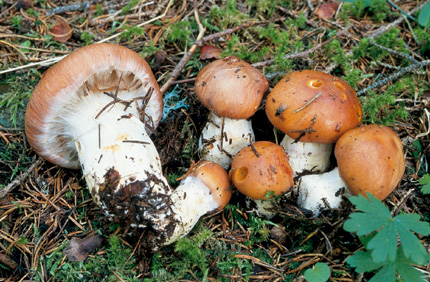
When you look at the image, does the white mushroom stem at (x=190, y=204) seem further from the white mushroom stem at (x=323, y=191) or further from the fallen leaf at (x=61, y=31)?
the fallen leaf at (x=61, y=31)

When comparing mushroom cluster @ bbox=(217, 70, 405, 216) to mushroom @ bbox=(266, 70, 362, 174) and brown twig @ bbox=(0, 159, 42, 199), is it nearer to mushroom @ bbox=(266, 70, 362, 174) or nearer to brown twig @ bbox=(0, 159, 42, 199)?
mushroom @ bbox=(266, 70, 362, 174)

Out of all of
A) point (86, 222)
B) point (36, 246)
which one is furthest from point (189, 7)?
point (36, 246)

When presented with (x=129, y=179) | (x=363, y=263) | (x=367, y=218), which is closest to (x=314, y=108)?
(x=367, y=218)

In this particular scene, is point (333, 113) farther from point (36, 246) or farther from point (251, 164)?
point (36, 246)

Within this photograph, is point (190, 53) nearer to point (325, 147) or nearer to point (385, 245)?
point (325, 147)

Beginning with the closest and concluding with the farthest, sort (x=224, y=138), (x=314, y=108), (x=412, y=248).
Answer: (x=412, y=248), (x=314, y=108), (x=224, y=138)
